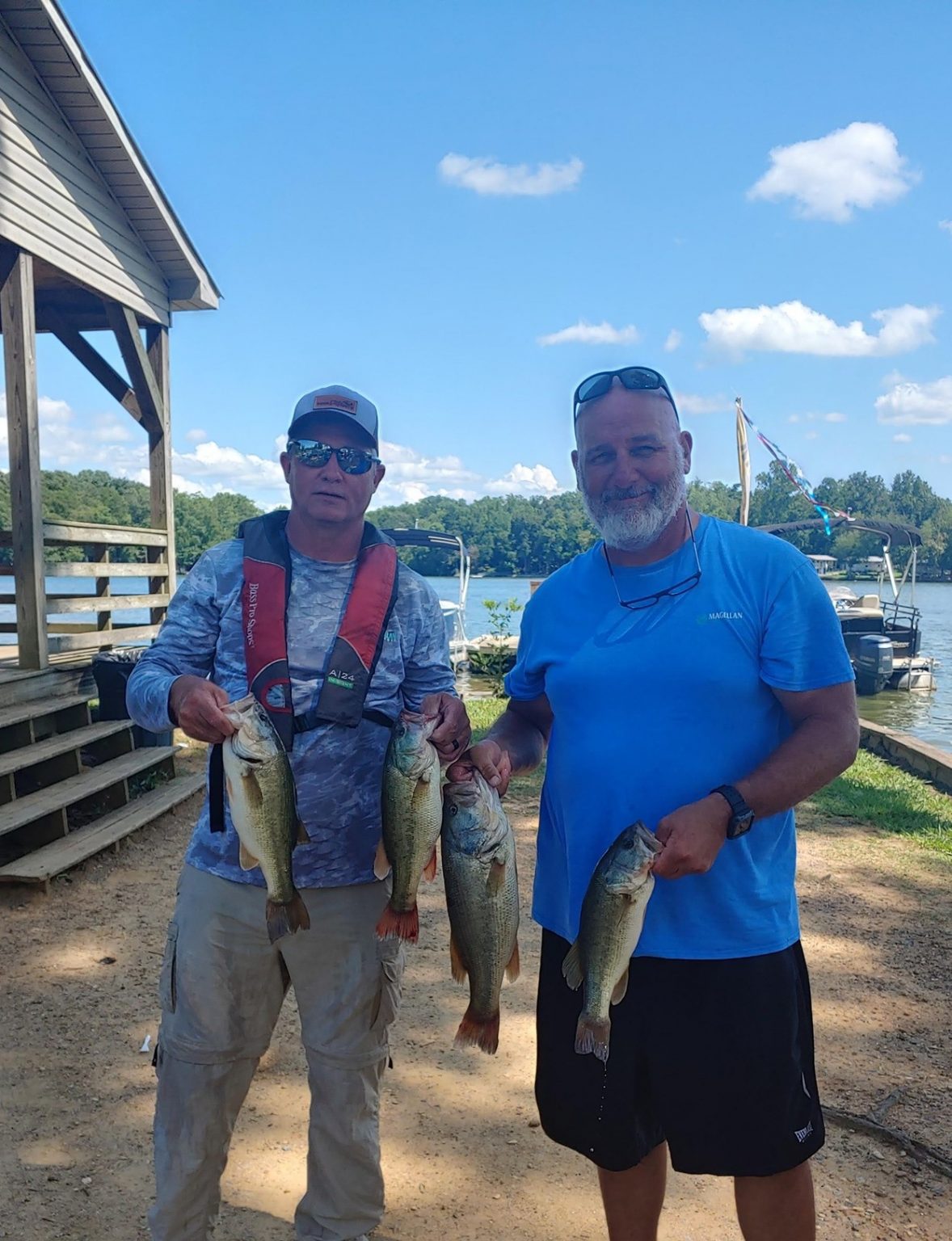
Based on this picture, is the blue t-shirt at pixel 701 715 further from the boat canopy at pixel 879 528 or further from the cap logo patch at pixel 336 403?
the boat canopy at pixel 879 528

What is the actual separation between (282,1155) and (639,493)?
2.78m

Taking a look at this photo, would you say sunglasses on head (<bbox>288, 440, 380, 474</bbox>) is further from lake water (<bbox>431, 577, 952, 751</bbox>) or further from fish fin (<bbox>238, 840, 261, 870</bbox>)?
lake water (<bbox>431, 577, 952, 751</bbox>)

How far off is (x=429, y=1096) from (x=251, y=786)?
85.2 inches

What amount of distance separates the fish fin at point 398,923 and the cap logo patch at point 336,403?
1567mm

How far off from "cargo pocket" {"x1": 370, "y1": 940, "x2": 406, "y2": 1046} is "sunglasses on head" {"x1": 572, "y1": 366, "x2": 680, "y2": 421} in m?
1.76

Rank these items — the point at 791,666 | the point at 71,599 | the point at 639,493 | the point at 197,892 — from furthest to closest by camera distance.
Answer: the point at 71,599 < the point at 197,892 < the point at 639,493 < the point at 791,666

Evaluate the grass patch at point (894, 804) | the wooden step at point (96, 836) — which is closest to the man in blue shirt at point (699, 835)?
the wooden step at point (96, 836)

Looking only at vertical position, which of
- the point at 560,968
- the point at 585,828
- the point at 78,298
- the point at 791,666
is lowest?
the point at 560,968

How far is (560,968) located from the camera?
2508 mm

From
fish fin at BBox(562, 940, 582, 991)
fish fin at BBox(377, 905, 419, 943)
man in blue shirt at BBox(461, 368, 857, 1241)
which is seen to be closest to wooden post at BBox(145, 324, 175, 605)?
fish fin at BBox(377, 905, 419, 943)

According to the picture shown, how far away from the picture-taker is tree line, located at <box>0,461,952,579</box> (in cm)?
2496

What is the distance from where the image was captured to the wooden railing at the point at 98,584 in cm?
819

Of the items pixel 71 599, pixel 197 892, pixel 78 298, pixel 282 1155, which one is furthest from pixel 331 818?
pixel 78 298

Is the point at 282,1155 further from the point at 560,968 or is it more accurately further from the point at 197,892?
the point at 560,968
